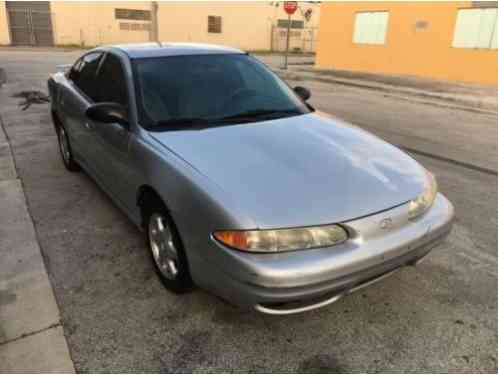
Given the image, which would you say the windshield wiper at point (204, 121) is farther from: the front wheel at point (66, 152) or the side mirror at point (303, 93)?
the front wheel at point (66, 152)

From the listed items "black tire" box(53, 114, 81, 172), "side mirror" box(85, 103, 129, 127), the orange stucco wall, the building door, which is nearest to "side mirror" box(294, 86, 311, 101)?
"side mirror" box(85, 103, 129, 127)

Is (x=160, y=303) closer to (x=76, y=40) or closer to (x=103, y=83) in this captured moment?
(x=103, y=83)

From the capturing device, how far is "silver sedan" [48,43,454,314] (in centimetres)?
213

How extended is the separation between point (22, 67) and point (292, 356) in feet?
58.0

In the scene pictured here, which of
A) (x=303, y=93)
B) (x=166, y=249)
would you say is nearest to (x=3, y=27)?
(x=303, y=93)

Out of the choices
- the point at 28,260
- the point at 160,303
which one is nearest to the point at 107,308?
the point at 160,303

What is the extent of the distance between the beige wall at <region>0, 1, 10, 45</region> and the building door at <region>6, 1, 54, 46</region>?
330 mm

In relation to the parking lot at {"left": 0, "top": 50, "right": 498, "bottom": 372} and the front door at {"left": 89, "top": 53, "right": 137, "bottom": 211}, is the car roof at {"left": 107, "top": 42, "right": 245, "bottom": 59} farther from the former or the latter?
the parking lot at {"left": 0, "top": 50, "right": 498, "bottom": 372}

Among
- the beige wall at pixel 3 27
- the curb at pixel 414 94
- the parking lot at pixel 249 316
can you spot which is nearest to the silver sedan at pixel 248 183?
the parking lot at pixel 249 316

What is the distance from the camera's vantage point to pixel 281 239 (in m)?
2.12

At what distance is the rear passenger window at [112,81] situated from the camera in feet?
10.8

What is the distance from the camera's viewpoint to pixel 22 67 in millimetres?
16609

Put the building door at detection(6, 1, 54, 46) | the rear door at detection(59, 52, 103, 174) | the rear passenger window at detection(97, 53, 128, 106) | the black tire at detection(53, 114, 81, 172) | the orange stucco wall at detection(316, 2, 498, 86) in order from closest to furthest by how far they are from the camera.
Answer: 1. the rear passenger window at detection(97, 53, 128, 106)
2. the rear door at detection(59, 52, 103, 174)
3. the black tire at detection(53, 114, 81, 172)
4. the orange stucco wall at detection(316, 2, 498, 86)
5. the building door at detection(6, 1, 54, 46)

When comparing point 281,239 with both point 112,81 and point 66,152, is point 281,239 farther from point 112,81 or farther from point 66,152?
point 66,152
